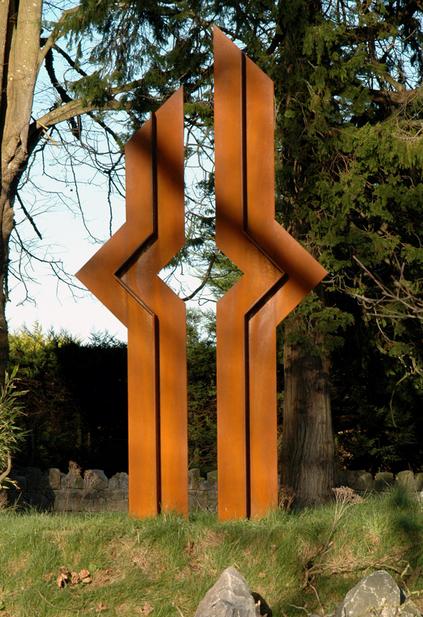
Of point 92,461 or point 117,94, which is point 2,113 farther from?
point 92,461

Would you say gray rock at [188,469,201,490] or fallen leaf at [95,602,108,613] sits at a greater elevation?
gray rock at [188,469,201,490]

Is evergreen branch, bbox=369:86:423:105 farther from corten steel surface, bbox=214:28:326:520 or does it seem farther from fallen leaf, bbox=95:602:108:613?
fallen leaf, bbox=95:602:108:613

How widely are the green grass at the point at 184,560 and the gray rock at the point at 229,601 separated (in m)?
0.65

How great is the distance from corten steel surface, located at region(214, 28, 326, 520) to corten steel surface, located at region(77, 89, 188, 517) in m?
0.30

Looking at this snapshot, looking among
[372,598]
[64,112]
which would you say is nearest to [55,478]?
[64,112]

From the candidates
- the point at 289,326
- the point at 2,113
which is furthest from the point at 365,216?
the point at 2,113

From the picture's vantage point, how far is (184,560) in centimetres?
626

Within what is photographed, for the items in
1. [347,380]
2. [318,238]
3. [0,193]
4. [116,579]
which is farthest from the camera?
[347,380]

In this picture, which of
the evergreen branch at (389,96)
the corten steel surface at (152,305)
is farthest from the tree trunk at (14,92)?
the corten steel surface at (152,305)

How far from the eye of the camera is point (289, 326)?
35.6 ft

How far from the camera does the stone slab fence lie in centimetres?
1234

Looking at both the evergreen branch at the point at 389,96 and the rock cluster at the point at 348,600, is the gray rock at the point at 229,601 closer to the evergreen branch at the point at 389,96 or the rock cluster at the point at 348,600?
the rock cluster at the point at 348,600

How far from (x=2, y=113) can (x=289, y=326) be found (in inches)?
171

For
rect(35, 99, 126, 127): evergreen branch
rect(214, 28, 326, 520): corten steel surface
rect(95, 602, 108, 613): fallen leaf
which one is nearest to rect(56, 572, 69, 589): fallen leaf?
rect(95, 602, 108, 613): fallen leaf
